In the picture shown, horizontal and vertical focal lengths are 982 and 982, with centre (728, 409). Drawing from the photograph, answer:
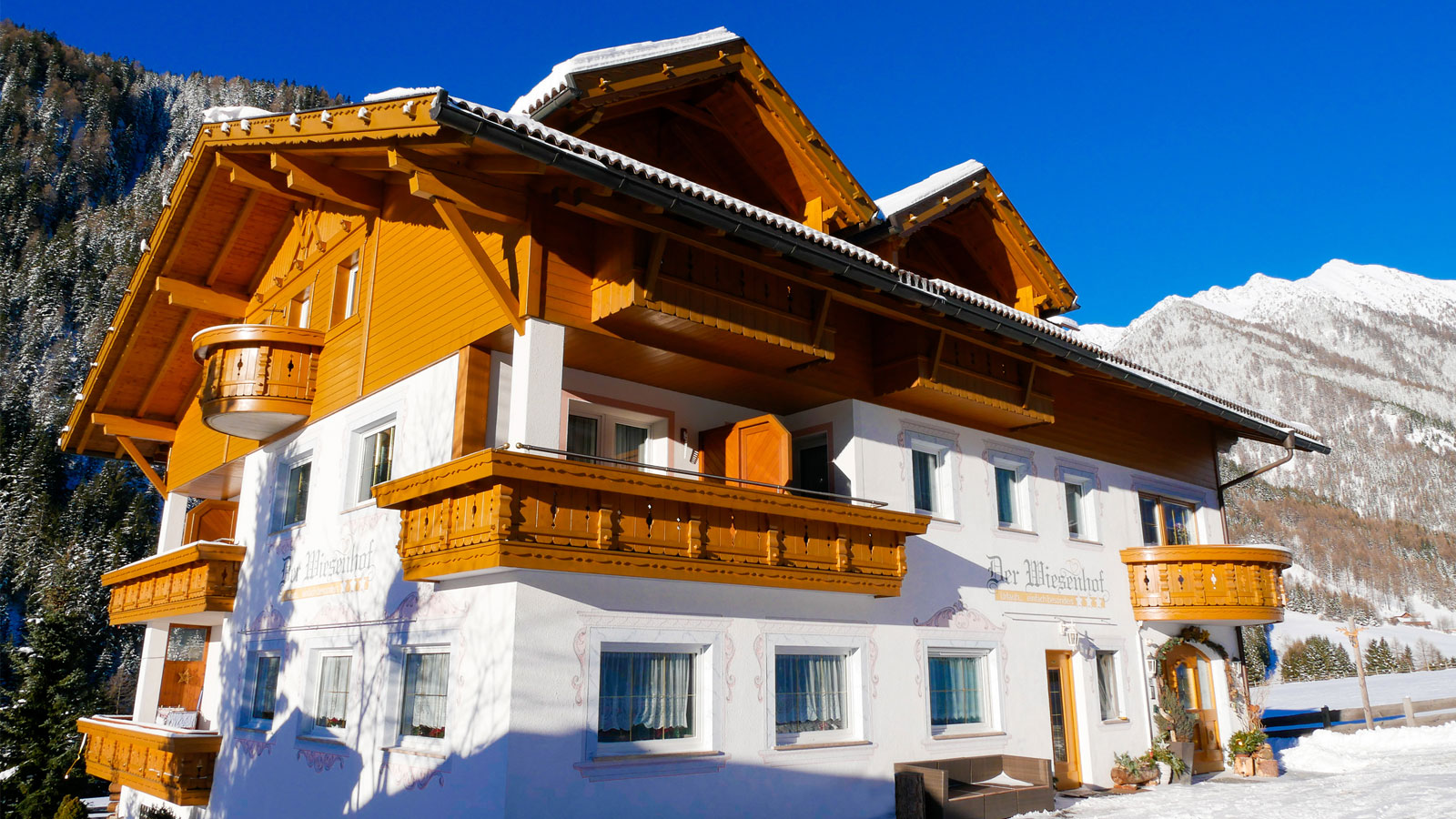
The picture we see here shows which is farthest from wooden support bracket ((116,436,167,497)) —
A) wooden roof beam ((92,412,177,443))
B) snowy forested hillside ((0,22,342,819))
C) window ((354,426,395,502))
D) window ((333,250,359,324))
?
window ((354,426,395,502))

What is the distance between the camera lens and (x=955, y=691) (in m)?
14.2

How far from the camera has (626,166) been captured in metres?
9.62

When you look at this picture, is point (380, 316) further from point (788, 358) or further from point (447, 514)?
point (788, 358)

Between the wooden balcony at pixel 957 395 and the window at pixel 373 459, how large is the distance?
6.81m

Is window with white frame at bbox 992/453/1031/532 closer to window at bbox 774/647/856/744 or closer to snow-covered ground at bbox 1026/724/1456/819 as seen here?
snow-covered ground at bbox 1026/724/1456/819

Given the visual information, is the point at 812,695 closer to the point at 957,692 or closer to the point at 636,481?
the point at 957,692

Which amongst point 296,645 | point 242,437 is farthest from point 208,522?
point 296,645

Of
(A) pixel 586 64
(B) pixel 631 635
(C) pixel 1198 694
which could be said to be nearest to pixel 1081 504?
(C) pixel 1198 694

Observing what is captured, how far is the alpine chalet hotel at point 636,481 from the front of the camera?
9.95 m

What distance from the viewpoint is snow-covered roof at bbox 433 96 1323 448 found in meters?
9.07

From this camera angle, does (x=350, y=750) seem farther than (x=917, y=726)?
No

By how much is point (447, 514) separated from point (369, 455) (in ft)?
13.0

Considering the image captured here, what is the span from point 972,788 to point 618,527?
6.86m

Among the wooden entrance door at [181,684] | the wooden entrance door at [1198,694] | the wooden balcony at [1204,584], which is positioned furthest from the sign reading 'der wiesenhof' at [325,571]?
the wooden entrance door at [1198,694]
